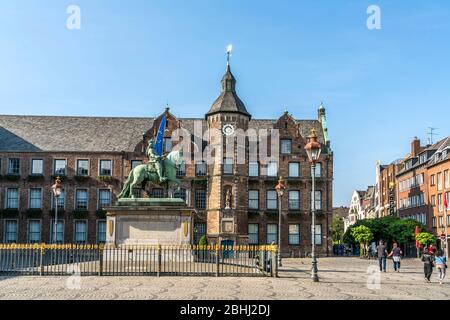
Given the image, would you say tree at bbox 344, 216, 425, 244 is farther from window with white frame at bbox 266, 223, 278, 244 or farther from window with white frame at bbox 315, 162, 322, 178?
window with white frame at bbox 266, 223, 278, 244

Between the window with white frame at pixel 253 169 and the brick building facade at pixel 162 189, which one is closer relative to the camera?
the brick building facade at pixel 162 189

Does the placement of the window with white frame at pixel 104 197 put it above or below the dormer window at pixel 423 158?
below

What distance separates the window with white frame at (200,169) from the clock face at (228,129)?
4.70 m

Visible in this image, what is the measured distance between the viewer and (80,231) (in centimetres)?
6003

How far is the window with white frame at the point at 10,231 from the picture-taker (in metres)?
59.6

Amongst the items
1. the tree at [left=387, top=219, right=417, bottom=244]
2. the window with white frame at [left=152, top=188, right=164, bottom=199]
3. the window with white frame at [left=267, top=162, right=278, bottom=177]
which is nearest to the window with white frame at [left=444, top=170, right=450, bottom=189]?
the tree at [left=387, top=219, right=417, bottom=244]

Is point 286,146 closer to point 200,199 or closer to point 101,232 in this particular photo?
point 200,199

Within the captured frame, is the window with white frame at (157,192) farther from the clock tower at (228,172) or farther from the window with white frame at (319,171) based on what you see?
the window with white frame at (319,171)

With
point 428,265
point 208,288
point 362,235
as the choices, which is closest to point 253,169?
point 362,235

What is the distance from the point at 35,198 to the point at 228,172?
68.5ft

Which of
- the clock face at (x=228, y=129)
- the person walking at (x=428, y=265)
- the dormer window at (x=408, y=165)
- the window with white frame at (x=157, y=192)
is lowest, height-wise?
the person walking at (x=428, y=265)

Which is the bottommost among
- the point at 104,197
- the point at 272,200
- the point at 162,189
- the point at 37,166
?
the point at 272,200

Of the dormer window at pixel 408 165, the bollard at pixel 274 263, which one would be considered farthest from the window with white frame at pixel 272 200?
the bollard at pixel 274 263

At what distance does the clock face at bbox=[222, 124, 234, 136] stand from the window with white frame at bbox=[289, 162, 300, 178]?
26.9 ft
